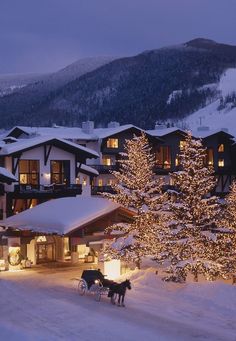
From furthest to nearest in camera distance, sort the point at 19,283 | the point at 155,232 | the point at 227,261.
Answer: the point at 155,232 < the point at 227,261 < the point at 19,283

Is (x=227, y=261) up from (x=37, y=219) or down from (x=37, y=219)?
down

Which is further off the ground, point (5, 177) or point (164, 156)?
point (164, 156)

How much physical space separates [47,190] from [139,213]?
40.9 feet

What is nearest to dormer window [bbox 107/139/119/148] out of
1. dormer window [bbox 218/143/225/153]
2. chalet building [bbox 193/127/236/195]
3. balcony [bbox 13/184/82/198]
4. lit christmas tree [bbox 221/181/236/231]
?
chalet building [bbox 193/127/236/195]

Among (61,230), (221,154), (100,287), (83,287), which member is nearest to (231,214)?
(61,230)

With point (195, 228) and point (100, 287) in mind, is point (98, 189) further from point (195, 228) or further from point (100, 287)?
point (100, 287)

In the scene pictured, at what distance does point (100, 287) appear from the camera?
2312 cm

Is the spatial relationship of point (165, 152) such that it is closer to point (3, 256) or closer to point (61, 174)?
point (61, 174)

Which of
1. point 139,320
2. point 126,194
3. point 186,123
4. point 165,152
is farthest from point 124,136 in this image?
point 186,123

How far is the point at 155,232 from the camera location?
102ft

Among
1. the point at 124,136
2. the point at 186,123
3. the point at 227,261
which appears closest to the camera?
the point at 227,261

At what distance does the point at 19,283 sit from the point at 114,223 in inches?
258

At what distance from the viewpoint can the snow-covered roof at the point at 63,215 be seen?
94.7ft

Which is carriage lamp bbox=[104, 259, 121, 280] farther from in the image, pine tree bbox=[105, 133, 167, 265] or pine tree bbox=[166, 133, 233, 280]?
pine tree bbox=[166, 133, 233, 280]
